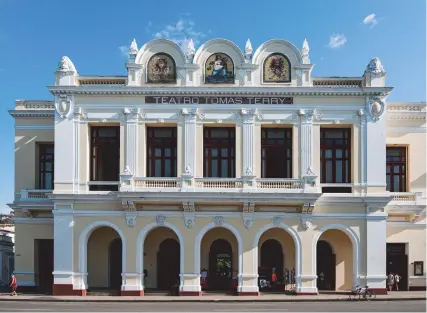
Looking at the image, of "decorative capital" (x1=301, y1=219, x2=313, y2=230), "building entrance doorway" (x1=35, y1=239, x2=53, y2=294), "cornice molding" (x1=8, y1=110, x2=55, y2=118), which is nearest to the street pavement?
"decorative capital" (x1=301, y1=219, x2=313, y2=230)

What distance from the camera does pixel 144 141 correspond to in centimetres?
3012

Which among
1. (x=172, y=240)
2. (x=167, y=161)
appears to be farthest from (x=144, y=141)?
(x=172, y=240)

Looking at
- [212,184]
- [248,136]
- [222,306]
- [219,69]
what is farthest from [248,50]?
[222,306]

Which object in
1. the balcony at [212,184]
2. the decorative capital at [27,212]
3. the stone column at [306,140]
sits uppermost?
the stone column at [306,140]

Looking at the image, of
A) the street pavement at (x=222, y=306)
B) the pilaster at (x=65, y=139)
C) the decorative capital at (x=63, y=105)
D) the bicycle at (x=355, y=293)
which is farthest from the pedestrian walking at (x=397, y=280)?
the decorative capital at (x=63, y=105)

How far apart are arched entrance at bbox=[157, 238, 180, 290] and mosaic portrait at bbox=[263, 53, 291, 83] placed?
1131cm

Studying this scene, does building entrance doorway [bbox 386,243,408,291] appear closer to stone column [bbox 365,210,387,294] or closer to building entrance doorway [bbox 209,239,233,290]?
stone column [bbox 365,210,387,294]

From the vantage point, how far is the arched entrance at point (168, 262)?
105 ft

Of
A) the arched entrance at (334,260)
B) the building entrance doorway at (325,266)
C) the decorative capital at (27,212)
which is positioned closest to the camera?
the arched entrance at (334,260)

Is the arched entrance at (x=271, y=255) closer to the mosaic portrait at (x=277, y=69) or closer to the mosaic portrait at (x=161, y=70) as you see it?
the mosaic portrait at (x=277, y=69)

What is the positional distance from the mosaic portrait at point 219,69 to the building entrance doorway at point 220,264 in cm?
955

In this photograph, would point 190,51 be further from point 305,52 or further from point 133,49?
point 305,52

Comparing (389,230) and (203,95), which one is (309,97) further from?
(389,230)

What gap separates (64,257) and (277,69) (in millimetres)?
15968
